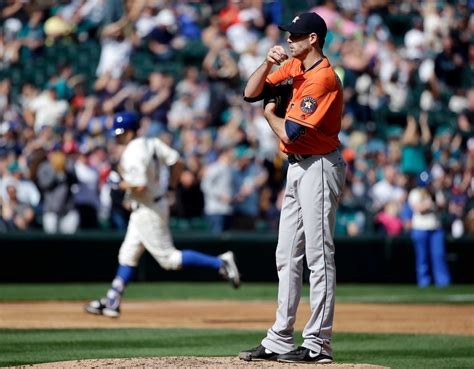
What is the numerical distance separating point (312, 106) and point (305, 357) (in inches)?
60.6

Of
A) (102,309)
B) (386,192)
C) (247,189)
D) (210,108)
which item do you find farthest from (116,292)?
(386,192)

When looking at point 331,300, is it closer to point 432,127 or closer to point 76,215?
point 76,215

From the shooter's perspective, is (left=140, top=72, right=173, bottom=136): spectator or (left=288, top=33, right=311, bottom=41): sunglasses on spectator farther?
(left=140, top=72, right=173, bottom=136): spectator

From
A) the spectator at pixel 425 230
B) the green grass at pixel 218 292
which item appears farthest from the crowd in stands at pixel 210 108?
the green grass at pixel 218 292

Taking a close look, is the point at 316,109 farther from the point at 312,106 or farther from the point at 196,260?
the point at 196,260

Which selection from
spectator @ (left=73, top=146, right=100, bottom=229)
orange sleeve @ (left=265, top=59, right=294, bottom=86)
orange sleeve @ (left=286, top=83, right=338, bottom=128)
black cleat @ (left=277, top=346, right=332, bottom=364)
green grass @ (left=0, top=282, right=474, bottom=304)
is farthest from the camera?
spectator @ (left=73, top=146, right=100, bottom=229)

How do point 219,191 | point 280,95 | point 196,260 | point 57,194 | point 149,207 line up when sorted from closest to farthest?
point 280,95 < point 149,207 < point 196,260 < point 57,194 < point 219,191

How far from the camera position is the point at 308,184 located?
673 cm

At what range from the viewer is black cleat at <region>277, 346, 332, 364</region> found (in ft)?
22.0

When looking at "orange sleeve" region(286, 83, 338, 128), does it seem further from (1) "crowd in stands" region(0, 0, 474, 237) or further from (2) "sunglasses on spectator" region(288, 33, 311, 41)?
(1) "crowd in stands" region(0, 0, 474, 237)

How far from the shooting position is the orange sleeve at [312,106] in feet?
21.6

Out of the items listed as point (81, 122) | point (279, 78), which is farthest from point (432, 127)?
point (279, 78)

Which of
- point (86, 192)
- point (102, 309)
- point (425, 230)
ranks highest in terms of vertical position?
point (86, 192)

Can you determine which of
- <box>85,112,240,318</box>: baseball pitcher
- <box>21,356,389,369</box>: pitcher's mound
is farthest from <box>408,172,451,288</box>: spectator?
<box>21,356,389,369</box>: pitcher's mound
